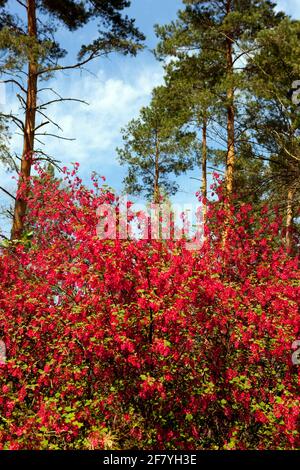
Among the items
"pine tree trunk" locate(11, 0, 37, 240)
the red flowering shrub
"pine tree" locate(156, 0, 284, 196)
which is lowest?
the red flowering shrub

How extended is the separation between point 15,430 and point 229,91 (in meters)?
12.2

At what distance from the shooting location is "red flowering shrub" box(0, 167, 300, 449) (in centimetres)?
498

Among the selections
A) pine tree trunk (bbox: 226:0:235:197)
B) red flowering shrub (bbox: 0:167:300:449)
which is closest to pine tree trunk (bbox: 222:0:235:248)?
pine tree trunk (bbox: 226:0:235:197)

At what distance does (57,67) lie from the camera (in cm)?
1159

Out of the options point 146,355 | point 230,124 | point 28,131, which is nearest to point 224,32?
point 230,124

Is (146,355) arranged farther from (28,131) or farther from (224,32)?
(224,32)

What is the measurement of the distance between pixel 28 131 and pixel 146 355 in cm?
795

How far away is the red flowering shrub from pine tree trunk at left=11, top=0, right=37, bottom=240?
4895 millimetres

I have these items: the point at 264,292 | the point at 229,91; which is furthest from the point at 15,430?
the point at 229,91

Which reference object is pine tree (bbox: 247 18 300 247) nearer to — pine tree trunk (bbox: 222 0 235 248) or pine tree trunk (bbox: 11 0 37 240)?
pine tree trunk (bbox: 222 0 235 248)

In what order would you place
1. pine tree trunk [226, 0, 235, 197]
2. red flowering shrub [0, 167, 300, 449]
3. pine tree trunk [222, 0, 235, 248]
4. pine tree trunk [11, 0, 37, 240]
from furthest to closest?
1. pine tree trunk [226, 0, 235, 197]
2. pine tree trunk [222, 0, 235, 248]
3. pine tree trunk [11, 0, 37, 240]
4. red flowering shrub [0, 167, 300, 449]

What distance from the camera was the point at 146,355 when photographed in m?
5.11

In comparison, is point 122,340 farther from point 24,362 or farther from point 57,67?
point 57,67

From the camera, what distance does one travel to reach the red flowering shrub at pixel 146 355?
4.98 m
